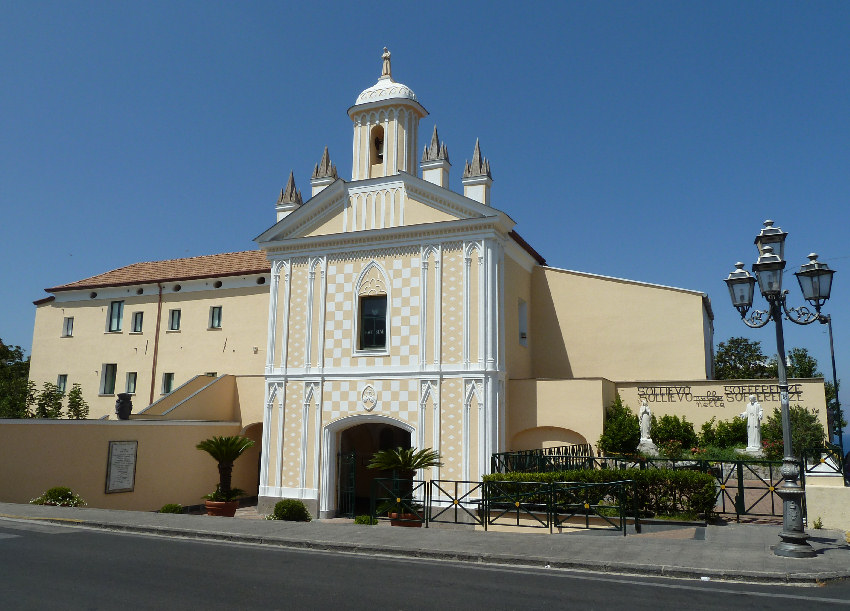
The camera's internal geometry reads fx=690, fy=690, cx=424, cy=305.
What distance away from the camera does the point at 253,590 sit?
9.27 meters

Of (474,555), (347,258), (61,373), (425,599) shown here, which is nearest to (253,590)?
(425,599)

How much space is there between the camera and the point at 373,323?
80.9 ft

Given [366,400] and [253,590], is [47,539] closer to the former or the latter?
[253,590]

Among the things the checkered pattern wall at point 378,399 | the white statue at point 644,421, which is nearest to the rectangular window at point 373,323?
the checkered pattern wall at point 378,399

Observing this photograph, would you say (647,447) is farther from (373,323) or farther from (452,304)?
(373,323)

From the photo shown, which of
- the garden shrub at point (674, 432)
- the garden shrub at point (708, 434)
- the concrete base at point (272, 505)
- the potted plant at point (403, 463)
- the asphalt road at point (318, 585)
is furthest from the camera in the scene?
the concrete base at point (272, 505)

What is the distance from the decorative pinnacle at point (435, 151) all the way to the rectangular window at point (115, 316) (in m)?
18.5

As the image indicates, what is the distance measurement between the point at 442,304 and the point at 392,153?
20.9ft

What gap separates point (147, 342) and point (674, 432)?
23946 mm

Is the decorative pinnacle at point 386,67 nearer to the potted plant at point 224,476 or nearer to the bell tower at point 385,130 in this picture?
the bell tower at point 385,130

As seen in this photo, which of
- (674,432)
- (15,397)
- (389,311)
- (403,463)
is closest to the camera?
(403,463)

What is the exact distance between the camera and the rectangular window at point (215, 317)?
31953mm

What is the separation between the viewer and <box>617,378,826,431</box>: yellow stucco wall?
22906 mm

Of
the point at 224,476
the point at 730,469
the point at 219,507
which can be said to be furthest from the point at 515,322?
the point at 219,507
